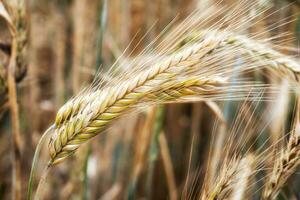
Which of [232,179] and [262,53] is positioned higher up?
[262,53]

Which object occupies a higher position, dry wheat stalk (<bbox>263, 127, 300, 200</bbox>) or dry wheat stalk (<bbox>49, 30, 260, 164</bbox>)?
dry wheat stalk (<bbox>49, 30, 260, 164</bbox>)

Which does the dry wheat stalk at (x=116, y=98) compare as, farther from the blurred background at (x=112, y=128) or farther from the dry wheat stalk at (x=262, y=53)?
the blurred background at (x=112, y=128)

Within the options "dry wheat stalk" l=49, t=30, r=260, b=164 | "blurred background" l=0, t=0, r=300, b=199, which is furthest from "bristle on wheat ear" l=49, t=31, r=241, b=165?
"blurred background" l=0, t=0, r=300, b=199

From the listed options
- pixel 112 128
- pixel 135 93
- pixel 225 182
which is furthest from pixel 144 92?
pixel 112 128

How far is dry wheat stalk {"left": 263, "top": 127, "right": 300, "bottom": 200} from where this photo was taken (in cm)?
85

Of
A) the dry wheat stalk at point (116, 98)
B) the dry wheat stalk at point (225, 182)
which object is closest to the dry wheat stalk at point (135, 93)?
the dry wheat stalk at point (116, 98)

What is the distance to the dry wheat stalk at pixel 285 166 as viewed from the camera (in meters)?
0.85

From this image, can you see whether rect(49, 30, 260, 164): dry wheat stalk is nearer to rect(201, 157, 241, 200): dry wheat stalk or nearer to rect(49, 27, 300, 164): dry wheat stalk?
rect(49, 27, 300, 164): dry wheat stalk

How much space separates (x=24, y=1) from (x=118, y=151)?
830 millimetres

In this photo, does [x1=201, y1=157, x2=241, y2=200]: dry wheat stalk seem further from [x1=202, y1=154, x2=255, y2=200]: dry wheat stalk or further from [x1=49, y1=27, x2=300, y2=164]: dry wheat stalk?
[x1=49, y1=27, x2=300, y2=164]: dry wheat stalk

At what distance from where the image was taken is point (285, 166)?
87 centimetres

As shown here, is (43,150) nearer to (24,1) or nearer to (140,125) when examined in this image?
(140,125)

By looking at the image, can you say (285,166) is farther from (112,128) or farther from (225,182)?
(112,128)

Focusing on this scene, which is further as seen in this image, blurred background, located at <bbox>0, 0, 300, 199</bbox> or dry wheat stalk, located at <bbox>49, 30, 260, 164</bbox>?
blurred background, located at <bbox>0, 0, 300, 199</bbox>
